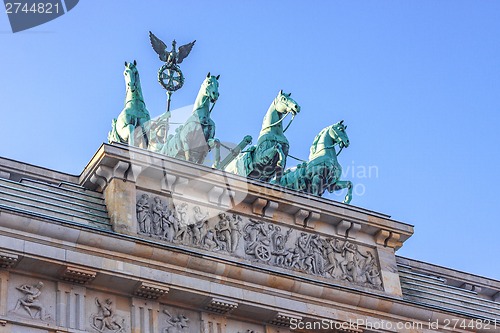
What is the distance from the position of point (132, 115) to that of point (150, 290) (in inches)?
232

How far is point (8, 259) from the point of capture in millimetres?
21344

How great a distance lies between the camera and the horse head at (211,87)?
2744 cm

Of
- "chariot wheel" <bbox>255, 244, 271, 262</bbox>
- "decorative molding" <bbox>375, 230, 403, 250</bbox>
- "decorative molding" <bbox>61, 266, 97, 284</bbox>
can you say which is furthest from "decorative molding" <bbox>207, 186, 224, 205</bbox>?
"decorative molding" <bbox>375, 230, 403, 250</bbox>

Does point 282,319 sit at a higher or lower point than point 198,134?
lower

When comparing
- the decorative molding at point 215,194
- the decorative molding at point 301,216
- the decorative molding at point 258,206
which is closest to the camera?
the decorative molding at point 215,194

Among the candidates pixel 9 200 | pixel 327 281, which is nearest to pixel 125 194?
pixel 9 200

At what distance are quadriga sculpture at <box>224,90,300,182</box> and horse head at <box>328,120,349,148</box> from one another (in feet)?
4.59

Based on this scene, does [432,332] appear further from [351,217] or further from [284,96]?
[284,96]

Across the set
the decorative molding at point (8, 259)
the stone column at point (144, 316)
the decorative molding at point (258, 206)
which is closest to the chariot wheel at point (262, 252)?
the decorative molding at point (258, 206)

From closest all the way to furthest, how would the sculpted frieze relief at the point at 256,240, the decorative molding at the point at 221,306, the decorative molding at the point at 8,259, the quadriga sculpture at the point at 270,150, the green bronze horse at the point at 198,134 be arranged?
the decorative molding at the point at 8,259, the decorative molding at the point at 221,306, the sculpted frieze relief at the point at 256,240, the green bronze horse at the point at 198,134, the quadriga sculpture at the point at 270,150

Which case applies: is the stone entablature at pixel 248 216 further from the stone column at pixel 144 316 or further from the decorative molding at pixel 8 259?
the decorative molding at pixel 8 259

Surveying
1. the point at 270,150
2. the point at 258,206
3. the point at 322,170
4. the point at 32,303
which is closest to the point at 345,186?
the point at 322,170

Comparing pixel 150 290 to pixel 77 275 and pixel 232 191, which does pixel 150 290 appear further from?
pixel 232 191

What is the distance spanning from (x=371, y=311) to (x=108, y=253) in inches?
250
